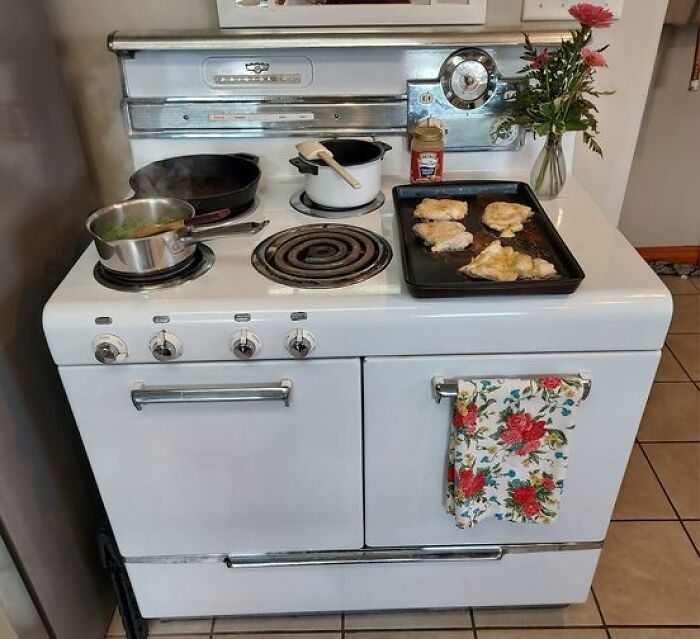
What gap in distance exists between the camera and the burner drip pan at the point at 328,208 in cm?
134

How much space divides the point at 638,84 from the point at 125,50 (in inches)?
45.6

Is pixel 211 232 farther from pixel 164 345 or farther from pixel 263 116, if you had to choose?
pixel 263 116

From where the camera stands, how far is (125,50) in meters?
1.38

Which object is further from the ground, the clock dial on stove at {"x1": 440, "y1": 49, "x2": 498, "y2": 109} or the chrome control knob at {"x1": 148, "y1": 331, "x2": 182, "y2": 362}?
the clock dial on stove at {"x1": 440, "y1": 49, "x2": 498, "y2": 109}

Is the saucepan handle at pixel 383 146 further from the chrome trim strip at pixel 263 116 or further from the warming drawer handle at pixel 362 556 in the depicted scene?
the warming drawer handle at pixel 362 556

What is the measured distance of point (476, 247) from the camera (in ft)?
3.89

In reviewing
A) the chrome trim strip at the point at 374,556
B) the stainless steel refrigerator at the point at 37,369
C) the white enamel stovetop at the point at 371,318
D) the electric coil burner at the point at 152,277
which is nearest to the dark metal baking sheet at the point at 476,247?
the white enamel stovetop at the point at 371,318

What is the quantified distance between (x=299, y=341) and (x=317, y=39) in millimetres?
704

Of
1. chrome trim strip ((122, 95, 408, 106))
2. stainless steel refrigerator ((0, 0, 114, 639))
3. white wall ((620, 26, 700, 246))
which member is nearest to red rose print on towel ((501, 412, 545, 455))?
chrome trim strip ((122, 95, 408, 106))

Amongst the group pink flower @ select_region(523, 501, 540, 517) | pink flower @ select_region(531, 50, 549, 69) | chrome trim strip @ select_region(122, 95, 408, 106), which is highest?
pink flower @ select_region(531, 50, 549, 69)

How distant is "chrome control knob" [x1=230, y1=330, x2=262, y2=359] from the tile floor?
0.79 meters

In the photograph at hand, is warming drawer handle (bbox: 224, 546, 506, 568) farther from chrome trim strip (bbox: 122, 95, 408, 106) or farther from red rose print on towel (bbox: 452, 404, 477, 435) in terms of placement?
chrome trim strip (bbox: 122, 95, 408, 106)

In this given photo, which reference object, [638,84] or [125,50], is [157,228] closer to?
[125,50]

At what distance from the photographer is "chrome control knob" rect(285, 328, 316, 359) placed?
3.39 ft
